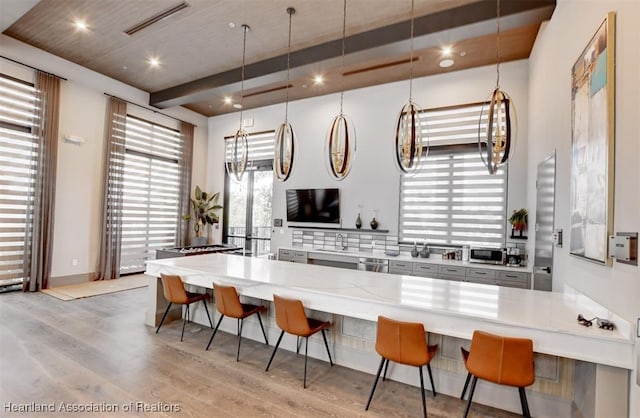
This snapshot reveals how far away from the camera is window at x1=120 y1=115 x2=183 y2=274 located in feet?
22.4

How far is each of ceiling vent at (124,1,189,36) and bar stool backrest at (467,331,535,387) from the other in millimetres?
4933

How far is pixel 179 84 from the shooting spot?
21.5ft

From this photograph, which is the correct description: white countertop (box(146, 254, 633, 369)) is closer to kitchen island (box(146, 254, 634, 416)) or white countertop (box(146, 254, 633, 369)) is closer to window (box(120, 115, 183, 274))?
kitchen island (box(146, 254, 634, 416))

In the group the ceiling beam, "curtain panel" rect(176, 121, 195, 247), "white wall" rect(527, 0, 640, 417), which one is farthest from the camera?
"curtain panel" rect(176, 121, 195, 247)

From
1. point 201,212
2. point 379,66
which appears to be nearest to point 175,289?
point 379,66

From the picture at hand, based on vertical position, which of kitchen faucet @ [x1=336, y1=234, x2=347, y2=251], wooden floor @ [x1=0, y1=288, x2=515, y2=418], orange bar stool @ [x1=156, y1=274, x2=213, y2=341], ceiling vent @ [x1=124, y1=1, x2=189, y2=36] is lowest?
wooden floor @ [x1=0, y1=288, x2=515, y2=418]

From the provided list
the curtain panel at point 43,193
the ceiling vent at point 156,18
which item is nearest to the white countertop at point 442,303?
the ceiling vent at point 156,18

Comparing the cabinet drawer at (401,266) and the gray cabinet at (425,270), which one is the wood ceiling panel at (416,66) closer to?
the gray cabinet at (425,270)

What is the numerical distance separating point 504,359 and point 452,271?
296cm

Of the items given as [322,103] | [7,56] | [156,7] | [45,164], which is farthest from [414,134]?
Answer: [7,56]

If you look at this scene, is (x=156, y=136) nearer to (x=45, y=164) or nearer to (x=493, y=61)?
(x=45, y=164)

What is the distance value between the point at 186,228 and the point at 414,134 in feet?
22.9

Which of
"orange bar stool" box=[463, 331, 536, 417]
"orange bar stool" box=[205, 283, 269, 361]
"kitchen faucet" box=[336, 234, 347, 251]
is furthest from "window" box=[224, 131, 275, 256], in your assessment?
"orange bar stool" box=[463, 331, 536, 417]

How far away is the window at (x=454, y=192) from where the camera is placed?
508cm
